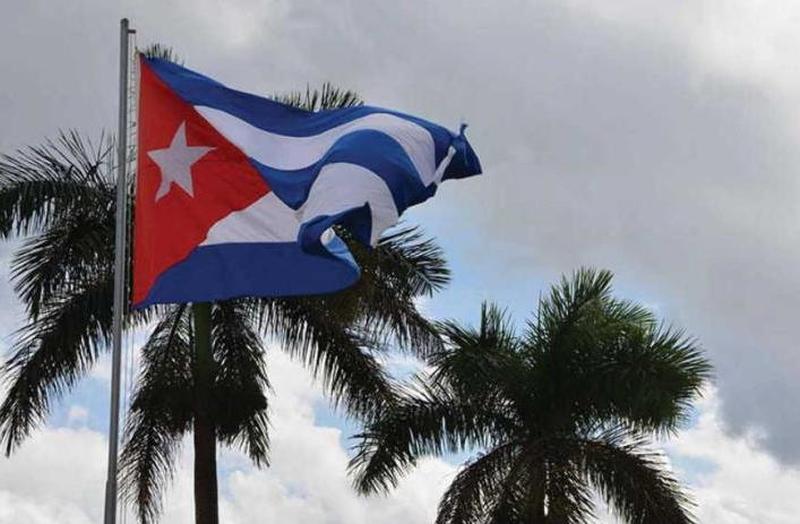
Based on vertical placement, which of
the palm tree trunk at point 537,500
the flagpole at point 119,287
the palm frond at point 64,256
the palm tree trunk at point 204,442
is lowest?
the flagpole at point 119,287

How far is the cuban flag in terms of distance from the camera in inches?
593

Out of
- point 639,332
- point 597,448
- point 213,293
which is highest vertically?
point 639,332

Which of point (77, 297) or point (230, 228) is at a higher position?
point (77, 297)

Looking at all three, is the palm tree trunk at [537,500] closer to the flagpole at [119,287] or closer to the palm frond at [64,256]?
the palm frond at [64,256]

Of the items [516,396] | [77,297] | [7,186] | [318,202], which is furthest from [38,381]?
[318,202]

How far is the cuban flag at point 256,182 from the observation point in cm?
1507

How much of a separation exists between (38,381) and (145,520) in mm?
3230

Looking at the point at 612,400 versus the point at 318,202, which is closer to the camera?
the point at 318,202

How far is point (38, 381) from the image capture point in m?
24.5

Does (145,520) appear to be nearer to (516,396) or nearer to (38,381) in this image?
(38,381)

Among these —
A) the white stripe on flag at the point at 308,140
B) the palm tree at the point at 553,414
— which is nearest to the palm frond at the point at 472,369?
the palm tree at the point at 553,414

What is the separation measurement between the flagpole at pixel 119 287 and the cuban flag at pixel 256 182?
1.41ft

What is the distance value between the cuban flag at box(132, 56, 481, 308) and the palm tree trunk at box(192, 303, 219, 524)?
7.96 meters

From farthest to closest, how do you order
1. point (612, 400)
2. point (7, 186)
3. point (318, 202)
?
point (612, 400), point (7, 186), point (318, 202)
